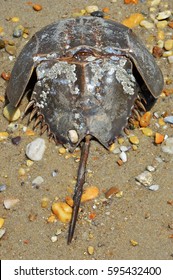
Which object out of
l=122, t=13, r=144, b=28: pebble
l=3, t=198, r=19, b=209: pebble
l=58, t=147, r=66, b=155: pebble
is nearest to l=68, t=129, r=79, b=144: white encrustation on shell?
l=58, t=147, r=66, b=155: pebble

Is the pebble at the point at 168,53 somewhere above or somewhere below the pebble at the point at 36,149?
above

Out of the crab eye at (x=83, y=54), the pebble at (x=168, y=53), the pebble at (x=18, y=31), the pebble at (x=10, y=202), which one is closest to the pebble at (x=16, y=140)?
the pebble at (x=10, y=202)

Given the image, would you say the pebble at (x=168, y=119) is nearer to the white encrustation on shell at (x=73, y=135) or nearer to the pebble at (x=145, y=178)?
the pebble at (x=145, y=178)

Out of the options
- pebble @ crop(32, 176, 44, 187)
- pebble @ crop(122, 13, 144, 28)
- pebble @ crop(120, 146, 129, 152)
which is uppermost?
pebble @ crop(122, 13, 144, 28)

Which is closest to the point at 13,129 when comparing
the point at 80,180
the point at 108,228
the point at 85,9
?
the point at 80,180

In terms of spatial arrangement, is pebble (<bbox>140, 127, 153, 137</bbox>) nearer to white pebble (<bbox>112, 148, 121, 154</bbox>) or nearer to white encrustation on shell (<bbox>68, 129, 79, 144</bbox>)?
white pebble (<bbox>112, 148, 121, 154</bbox>)

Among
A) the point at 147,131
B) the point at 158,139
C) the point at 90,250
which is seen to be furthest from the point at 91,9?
the point at 90,250

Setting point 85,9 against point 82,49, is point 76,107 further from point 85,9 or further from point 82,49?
point 85,9
